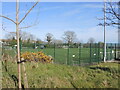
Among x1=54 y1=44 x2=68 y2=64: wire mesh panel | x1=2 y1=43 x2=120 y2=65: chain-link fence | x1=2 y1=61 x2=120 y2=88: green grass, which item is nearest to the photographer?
x1=2 y1=61 x2=120 y2=88: green grass

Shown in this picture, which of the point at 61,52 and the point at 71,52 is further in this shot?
the point at 61,52

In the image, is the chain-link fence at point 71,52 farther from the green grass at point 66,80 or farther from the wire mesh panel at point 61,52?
the green grass at point 66,80

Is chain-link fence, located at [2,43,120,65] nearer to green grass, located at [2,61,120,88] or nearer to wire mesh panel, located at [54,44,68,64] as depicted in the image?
wire mesh panel, located at [54,44,68,64]

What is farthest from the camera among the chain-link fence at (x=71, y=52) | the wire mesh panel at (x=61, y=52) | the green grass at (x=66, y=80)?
the wire mesh panel at (x=61, y=52)

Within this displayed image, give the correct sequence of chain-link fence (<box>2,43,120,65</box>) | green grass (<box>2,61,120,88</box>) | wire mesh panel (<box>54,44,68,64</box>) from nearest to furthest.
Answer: green grass (<box>2,61,120,88</box>), chain-link fence (<box>2,43,120,65</box>), wire mesh panel (<box>54,44,68,64</box>)

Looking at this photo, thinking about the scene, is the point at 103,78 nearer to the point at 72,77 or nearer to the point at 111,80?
the point at 111,80

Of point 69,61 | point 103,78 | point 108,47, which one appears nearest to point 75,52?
point 69,61

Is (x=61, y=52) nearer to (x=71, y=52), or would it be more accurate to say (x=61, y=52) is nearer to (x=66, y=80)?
(x=71, y=52)

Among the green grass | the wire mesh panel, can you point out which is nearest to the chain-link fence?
the wire mesh panel

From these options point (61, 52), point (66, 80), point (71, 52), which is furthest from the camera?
point (61, 52)

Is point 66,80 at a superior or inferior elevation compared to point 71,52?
inferior

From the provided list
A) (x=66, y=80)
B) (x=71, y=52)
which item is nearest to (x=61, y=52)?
(x=71, y=52)

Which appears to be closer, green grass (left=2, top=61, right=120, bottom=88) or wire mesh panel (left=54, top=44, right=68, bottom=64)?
green grass (left=2, top=61, right=120, bottom=88)

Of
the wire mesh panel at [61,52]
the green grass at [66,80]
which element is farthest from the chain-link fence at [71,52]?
the green grass at [66,80]
